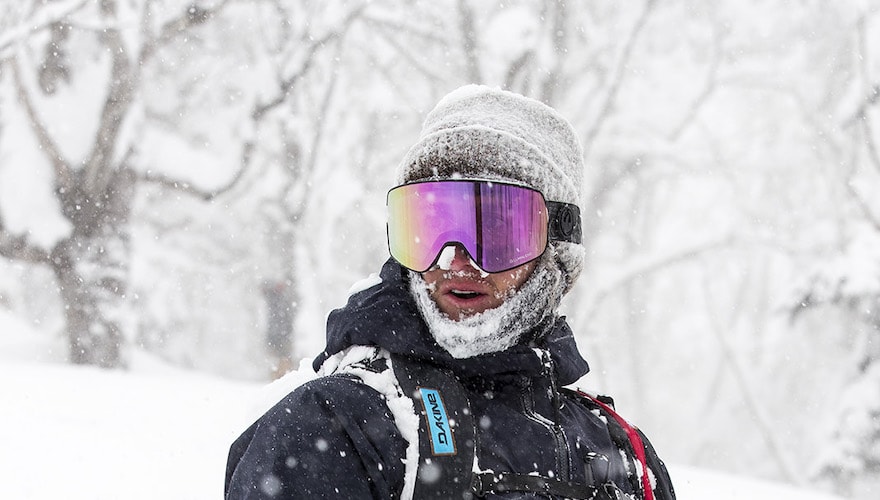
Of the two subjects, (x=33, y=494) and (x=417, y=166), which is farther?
(x=33, y=494)

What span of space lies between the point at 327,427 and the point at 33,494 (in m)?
2.18

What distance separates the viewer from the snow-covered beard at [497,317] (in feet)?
5.24

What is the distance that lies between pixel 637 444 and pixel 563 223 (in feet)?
1.69

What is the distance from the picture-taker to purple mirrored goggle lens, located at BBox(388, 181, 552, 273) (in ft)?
5.59

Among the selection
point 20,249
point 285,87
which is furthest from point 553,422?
point 285,87

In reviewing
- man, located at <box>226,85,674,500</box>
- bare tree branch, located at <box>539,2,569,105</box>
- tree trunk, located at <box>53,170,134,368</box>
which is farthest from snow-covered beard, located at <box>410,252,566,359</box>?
bare tree branch, located at <box>539,2,569,105</box>

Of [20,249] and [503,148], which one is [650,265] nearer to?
[20,249]

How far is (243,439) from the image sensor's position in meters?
1.44

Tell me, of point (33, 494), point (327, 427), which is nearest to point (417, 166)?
point (327, 427)

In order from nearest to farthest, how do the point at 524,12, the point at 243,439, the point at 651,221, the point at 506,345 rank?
the point at 243,439 < the point at 506,345 < the point at 524,12 < the point at 651,221

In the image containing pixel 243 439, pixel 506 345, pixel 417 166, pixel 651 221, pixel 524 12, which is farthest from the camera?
pixel 651 221

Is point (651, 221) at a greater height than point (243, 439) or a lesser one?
greater

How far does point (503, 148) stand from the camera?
1762 millimetres

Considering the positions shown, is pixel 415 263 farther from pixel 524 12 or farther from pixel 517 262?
pixel 524 12
